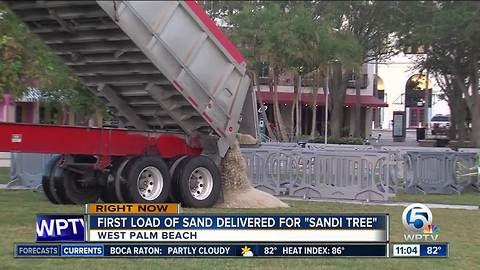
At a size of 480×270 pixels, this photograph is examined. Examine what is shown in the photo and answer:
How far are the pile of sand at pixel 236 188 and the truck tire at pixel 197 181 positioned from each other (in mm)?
365

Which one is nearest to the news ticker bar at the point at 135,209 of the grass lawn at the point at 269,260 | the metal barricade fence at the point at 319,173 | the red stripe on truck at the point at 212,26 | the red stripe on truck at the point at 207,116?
the grass lawn at the point at 269,260

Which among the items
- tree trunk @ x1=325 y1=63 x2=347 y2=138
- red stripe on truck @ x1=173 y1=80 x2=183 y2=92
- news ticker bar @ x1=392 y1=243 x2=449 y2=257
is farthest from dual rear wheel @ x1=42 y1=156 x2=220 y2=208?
tree trunk @ x1=325 y1=63 x2=347 y2=138

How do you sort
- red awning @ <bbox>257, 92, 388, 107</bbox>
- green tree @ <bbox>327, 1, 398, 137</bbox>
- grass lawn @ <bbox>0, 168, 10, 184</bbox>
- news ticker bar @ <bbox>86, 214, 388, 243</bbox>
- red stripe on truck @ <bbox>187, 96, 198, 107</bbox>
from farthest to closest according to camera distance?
red awning @ <bbox>257, 92, 388, 107</bbox> < green tree @ <bbox>327, 1, 398, 137</bbox> < grass lawn @ <bbox>0, 168, 10, 184</bbox> < red stripe on truck @ <bbox>187, 96, 198, 107</bbox> < news ticker bar @ <bbox>86, 214, 388, 243</bbox>

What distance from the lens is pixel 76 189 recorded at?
44.5 ft

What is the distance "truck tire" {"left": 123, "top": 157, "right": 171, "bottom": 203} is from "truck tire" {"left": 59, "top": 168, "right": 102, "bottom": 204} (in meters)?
1.38

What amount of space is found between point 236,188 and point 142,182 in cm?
209

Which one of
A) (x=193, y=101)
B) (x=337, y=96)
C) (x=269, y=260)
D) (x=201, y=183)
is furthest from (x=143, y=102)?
(x=337, y=96)

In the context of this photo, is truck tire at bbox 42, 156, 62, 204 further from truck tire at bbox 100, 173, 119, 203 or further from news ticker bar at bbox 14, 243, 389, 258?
news ticker bar at bbox 14, 243, 389, 258

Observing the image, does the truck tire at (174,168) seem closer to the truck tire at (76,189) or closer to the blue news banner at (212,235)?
the truck tire at (76,189)

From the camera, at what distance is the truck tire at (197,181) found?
42.6 ft

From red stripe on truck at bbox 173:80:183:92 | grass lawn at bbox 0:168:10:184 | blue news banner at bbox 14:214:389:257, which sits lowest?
grass lawn at bbox 0:168:10:184

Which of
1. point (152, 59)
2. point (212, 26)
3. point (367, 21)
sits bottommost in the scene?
point (152, 59)

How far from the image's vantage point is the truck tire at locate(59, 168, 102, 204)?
13.4m

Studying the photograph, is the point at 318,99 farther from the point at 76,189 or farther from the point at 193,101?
the point at 193,101
